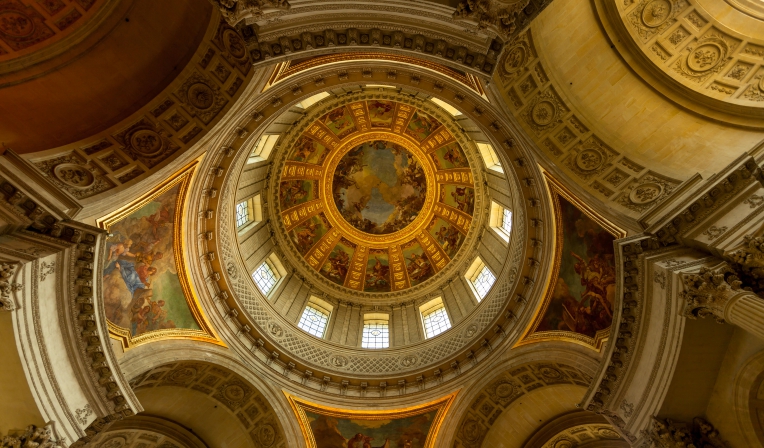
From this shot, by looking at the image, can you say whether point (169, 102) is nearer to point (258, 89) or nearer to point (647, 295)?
point (258, 89)

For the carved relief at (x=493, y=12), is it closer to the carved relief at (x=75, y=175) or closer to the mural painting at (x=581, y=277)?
the mural painting at (x=581, y=277)

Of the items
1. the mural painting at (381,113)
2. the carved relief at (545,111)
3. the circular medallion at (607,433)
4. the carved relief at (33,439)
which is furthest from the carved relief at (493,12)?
the mural painting at (381,113)

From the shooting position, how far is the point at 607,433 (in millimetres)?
14117

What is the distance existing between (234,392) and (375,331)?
7435mm

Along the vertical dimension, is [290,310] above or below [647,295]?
above

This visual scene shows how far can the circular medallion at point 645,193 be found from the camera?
10141 mm

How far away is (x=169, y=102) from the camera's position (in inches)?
405

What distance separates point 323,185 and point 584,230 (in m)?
15.4

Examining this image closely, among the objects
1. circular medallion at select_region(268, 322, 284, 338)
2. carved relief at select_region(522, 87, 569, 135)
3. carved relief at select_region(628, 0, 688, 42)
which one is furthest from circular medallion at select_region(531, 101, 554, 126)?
circular medallion at select_region(268, 322, 284, 338)

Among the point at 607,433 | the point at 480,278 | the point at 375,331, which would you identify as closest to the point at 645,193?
the point at 607,433

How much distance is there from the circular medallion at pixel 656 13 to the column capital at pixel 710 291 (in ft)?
22.7

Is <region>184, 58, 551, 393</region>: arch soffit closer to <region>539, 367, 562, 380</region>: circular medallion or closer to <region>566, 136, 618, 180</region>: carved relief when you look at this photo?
<region>566, 136, 618, 180</region>: carved relief

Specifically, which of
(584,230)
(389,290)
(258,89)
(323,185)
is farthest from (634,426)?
(323,185)

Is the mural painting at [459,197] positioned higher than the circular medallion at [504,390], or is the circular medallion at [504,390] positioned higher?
the mural painting at [459,197]
